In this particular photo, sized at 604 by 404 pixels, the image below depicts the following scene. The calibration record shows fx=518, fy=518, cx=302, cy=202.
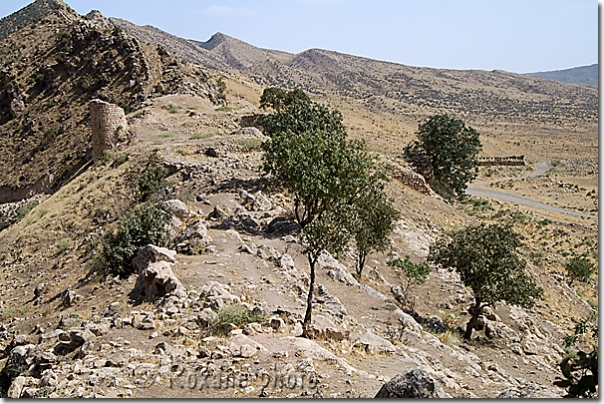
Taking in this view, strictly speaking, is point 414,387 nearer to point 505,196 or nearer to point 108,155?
point 108,155

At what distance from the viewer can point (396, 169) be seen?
1144 inches

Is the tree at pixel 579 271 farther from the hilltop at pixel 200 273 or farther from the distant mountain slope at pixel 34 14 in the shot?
the distant mountain slope at pixel 34 14

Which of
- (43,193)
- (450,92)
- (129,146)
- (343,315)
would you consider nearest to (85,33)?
(43,193)

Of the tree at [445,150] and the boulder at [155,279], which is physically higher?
the tree at [445,150]

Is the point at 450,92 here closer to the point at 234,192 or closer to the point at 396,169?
the point at 396,169

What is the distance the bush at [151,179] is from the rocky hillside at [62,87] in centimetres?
1395

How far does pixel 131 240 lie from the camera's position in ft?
42.8

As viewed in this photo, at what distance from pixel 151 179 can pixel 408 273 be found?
10.6 metres

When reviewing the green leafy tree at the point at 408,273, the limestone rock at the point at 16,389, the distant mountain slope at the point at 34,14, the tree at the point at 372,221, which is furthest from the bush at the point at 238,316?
the distant mountain slope at the point at 34,14

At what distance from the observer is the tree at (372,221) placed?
14.8 meters

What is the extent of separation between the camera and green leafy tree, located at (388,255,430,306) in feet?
45.8

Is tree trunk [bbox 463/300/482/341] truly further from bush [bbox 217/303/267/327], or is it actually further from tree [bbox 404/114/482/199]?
tree [bbox 404/114/482/199]

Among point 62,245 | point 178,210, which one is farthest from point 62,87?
point 178,210

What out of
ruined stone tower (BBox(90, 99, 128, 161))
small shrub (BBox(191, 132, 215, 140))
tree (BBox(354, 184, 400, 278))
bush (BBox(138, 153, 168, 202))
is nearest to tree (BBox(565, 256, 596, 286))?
tree (BBox(354, 184, 400, 278))
